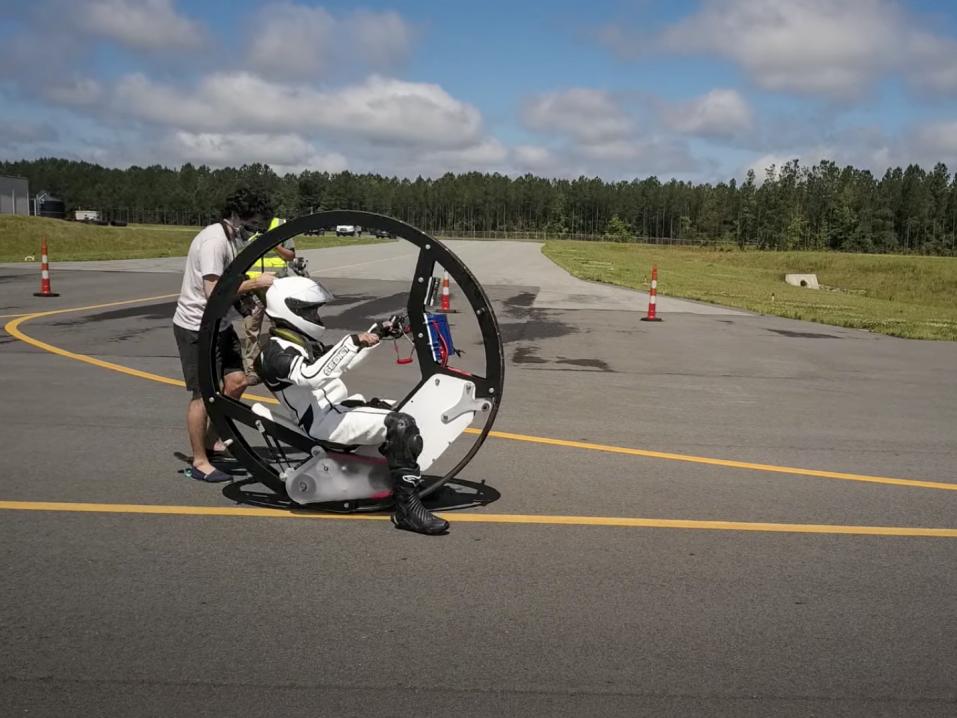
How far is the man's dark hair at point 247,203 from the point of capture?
574 centimetres

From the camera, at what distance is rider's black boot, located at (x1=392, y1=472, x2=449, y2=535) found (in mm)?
5027

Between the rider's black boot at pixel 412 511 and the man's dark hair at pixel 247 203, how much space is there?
2.07 m

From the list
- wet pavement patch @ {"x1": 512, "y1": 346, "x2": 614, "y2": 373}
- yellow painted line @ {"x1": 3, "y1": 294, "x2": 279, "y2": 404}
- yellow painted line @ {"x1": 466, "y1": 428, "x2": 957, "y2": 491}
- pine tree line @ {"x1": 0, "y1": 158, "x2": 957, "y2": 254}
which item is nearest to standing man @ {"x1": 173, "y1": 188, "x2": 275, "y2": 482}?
yellow painted line @ {"x1": 466, "y1": 428, "x2": 957, "y2": 491}

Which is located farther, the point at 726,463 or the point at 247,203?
the point at 726,463

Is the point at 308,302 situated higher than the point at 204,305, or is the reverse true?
the point at 308,302

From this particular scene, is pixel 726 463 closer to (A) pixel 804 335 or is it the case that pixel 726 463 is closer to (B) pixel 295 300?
(B) pixel 295 300

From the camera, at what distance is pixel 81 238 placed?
55.2 meters

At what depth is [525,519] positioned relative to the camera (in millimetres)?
5359

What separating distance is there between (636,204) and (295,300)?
187 meters

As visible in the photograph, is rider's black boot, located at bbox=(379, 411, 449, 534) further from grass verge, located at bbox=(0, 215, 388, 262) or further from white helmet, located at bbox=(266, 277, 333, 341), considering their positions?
grass verge, located at bbox=(0, 215, 388, 262)

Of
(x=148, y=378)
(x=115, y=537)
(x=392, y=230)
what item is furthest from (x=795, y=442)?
(x=148, y=378)

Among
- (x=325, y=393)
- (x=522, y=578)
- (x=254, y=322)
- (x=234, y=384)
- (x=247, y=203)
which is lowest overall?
(x=522, y=578)

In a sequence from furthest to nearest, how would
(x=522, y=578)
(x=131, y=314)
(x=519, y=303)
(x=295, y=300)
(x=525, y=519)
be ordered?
(x=519, y=303) → (x=131, y=314) → (x=525, y=519) → (x=295, y=300) → (x=522, y=578)

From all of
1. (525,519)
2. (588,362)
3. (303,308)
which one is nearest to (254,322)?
(303,308)
